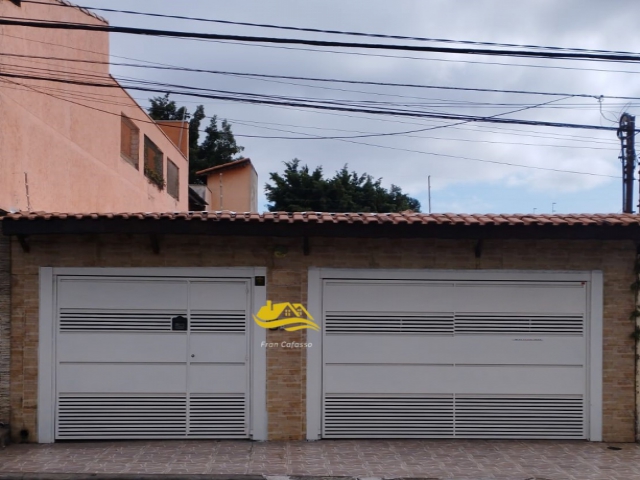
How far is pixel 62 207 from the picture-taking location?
469 inches

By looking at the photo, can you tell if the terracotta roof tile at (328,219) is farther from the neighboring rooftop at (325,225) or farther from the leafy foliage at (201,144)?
the leafy foliage at (201,144)

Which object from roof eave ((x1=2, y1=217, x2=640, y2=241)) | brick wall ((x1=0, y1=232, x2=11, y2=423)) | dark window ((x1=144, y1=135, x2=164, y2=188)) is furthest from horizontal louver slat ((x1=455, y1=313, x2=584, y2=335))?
dark window ((x1=144, y1=135, x2=164, y2=188))

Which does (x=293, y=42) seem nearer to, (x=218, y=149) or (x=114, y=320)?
(x=114, y=320)

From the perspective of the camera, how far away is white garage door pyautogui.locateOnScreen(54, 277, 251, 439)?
828cm

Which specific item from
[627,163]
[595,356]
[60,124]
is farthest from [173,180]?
[595,356]

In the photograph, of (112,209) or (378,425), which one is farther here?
(112,209)

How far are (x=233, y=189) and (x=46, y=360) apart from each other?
67.5 feet

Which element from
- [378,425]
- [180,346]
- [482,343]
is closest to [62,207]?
[180,346]

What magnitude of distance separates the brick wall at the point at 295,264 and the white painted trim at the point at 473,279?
82mm

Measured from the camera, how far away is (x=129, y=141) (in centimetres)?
1719

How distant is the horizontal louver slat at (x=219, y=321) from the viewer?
27.6 ft

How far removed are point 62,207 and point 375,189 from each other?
2310cm

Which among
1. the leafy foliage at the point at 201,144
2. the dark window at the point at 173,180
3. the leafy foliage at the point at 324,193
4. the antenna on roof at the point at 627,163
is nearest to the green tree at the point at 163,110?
the leafy foliage at the point at 201,144

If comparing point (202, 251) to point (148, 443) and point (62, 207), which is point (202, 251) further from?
point (62, 207)
